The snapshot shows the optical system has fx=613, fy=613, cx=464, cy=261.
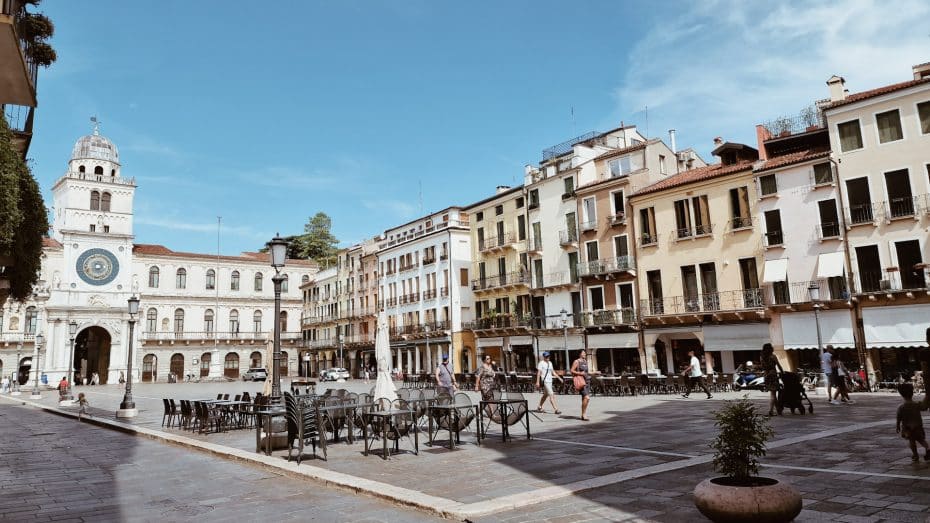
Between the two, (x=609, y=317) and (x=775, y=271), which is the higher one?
(x=775, y=271)

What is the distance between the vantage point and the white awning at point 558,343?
38.5 m

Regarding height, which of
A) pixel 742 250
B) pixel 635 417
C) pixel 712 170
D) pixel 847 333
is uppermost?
pixel 712 170

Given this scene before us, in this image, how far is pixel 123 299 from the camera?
63375 millimetres

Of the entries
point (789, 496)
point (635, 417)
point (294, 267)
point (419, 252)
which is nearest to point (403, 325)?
point (419, 252)

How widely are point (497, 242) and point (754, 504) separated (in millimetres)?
41950

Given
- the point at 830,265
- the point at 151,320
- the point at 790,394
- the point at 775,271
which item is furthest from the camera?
the point at 151,320

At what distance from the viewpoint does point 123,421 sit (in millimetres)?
19766

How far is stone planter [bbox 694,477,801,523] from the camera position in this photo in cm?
462

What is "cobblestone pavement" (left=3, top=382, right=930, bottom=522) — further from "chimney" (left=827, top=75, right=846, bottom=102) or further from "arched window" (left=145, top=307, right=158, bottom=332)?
"arched window" (left=145, top=307, right=158, bottom=332)

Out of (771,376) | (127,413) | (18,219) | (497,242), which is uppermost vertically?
(497,242)

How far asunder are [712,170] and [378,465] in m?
28.9

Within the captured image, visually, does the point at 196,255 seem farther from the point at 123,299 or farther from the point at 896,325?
the point at 896,325

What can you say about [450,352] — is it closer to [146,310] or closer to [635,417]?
[635,417]

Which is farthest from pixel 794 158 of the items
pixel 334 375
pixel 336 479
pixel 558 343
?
pixel 334 375
